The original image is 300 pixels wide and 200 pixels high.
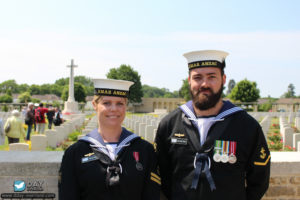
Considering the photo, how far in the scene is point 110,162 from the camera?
2.38m

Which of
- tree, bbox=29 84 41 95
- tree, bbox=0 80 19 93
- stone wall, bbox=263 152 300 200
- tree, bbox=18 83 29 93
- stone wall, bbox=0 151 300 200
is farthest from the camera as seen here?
tree, bbox=18 83 29 93

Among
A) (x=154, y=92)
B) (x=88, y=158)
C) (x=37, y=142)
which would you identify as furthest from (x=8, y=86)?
(x=88, y=158)

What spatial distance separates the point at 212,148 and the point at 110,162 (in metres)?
0.93

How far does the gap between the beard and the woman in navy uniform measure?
0.62m

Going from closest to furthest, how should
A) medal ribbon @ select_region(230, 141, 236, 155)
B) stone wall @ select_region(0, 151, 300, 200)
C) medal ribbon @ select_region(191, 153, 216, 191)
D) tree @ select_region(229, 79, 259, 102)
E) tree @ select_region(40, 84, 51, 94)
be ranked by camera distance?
1. medal ribbon @ select_region(191, 153, 216, 191)
2. medal ribbon @ select_region(230, 141, 236, 155)
3. stone wall @ select_region(0, 151, 300, 200)
4. tree @ select_region(229, 79, 259, 102)
5. tree @ select_region(40, 84, 51, 94)

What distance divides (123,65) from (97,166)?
6546 centimetres

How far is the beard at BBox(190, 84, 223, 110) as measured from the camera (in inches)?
100

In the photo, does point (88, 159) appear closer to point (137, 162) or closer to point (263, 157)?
point (137, 162)

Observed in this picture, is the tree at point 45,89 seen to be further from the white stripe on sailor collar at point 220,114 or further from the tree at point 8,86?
the white stripe on sailor collar at point 220,114

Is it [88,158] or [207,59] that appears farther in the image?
[207,59]

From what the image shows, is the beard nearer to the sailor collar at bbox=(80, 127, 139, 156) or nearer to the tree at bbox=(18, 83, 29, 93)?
the sailor collar at bbox=(80, 127, 139, 156)

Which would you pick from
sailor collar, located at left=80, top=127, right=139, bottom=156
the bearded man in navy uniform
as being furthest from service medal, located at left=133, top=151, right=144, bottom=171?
the bearded man in navy uniform

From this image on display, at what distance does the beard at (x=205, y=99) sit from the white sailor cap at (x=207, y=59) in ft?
0.79

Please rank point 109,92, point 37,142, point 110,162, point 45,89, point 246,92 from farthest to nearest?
point 45,89 → point 246,92 → point 37,142 → point 109,92 → point 110,162
